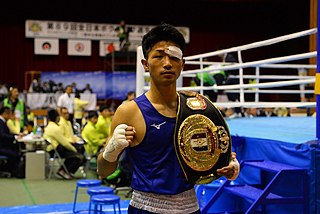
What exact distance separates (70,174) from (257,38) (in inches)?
519

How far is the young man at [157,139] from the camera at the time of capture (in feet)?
6.82

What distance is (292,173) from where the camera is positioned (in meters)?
3.49

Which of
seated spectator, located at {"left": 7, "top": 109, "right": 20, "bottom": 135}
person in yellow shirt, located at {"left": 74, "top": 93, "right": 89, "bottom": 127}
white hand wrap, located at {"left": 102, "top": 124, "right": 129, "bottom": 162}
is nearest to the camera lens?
white hand wrap, located at {"left": 102, "top": 124, "right": 129, "bottom": 162}

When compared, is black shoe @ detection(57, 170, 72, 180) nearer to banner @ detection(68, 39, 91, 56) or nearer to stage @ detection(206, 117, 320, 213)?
stage @ detection(206, 117, 320, 213)

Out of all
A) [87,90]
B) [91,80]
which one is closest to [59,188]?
[87,90]

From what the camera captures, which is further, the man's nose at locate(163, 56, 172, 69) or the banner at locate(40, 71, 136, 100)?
the banner at locate(40, 71, 136, 100)

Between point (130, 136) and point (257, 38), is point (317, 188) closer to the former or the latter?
point (130, 136)

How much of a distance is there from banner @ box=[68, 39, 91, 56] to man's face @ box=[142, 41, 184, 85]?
53.6 feet

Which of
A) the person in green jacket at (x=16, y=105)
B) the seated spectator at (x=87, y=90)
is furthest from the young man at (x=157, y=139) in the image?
the seated spectator at (x=87, y=90)

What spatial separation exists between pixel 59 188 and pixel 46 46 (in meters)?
10.8

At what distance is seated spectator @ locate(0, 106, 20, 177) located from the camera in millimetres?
8609

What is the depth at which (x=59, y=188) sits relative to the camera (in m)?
7.89

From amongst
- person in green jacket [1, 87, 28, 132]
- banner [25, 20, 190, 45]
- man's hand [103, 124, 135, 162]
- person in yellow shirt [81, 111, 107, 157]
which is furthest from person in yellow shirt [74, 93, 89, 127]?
man's hand [103, 124, 135, 162]

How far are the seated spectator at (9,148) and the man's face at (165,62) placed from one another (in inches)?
273
